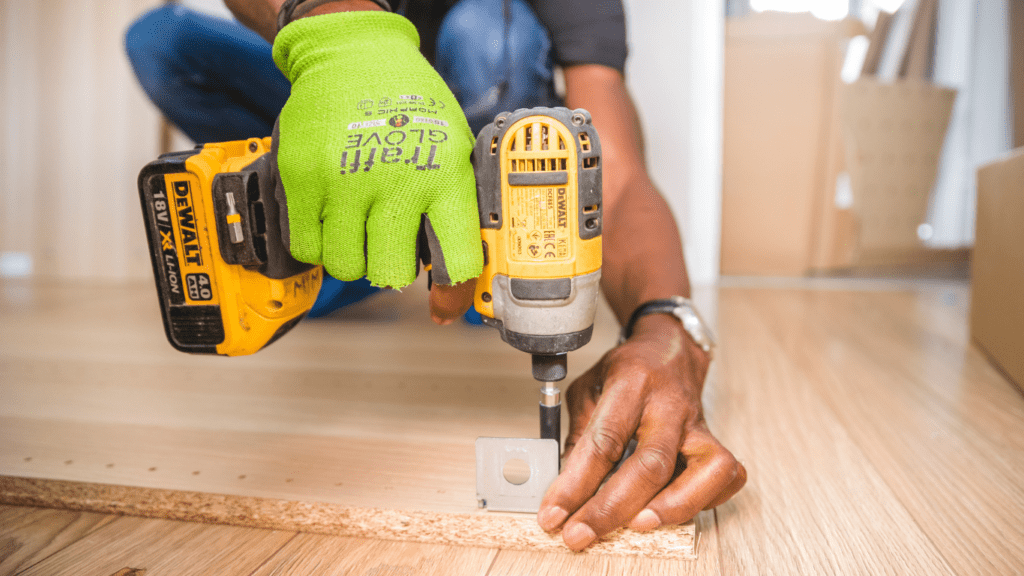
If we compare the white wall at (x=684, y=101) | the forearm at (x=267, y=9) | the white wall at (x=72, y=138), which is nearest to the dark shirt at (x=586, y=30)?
the forearm at (x=267, y=9)

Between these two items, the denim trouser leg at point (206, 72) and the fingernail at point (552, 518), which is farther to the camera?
the denim trouser leg at point (206, 72)

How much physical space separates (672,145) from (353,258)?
7.00ft

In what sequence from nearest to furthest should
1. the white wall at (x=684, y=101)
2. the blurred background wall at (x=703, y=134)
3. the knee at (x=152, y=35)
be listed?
the knee at (x=152, y=35)
the white wall at (x=684, y=101)
the blurred background wall at (x=703, y=134)

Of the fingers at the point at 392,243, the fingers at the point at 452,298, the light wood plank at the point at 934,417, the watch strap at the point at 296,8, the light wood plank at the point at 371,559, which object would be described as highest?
the watch strap at the point at 296,8

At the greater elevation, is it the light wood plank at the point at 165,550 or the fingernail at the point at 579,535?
the fingernail at the point at 579,535

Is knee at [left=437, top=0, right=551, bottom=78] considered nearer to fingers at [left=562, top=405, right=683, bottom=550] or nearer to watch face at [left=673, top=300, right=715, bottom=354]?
watch face at [left=673, top=300, right=715, bottom=354]

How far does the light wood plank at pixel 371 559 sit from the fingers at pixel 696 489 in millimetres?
195

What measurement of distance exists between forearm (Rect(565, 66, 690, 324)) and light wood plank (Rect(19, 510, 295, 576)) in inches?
26.7

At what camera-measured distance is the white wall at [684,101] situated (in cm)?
246

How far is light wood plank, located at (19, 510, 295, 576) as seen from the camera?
0.68 metres

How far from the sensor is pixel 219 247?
0.76m

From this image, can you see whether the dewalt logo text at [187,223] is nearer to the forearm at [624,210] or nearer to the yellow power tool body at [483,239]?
the yellow power tool body at [483,239]

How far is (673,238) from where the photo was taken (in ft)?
3.65

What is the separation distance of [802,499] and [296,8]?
3.04 feet
